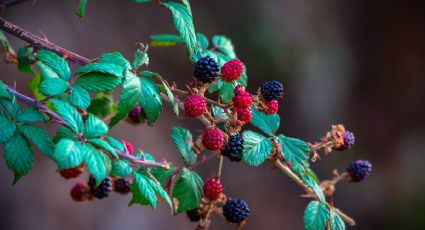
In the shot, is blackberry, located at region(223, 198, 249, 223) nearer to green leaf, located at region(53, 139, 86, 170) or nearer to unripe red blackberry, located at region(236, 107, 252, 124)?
unripe red blackberry, located at region(236, 107, 252, 124)

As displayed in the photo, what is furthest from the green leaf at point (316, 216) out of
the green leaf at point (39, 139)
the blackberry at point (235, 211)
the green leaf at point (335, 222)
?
the green leaf at point (39, 139)

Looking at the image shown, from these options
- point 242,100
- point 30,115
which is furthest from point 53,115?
point 242,100

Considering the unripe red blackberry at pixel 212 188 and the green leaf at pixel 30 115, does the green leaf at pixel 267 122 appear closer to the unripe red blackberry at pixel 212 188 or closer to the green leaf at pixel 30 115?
the unripe red blackberry at pixel 212 188

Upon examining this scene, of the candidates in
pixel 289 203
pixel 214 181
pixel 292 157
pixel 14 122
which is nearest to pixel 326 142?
pixel 292 157

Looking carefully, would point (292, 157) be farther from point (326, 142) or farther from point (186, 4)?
point (186, 4)

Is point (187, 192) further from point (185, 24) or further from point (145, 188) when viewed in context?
point (185, 24)

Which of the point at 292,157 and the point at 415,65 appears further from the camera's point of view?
the point at 415,65
